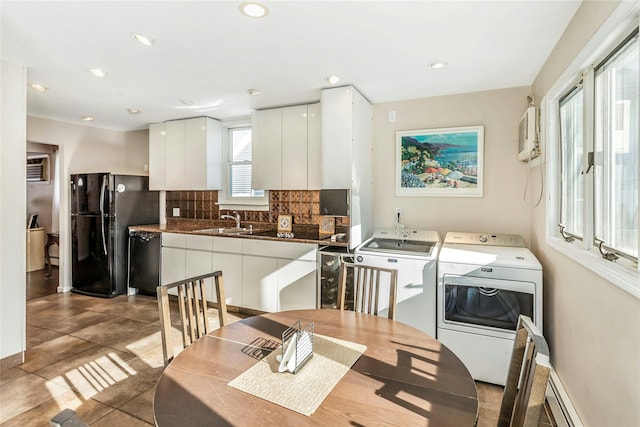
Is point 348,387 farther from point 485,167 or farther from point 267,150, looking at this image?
point 267,150

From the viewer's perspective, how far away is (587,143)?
1.81 m

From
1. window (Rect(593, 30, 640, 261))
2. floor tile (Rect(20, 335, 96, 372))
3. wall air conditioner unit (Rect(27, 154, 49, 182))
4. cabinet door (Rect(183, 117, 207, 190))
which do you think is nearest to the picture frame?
cabinet door (Rect(183, 117, 207, 190))

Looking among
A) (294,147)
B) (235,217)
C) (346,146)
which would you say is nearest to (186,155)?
(235,217)

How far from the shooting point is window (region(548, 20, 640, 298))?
1.41m

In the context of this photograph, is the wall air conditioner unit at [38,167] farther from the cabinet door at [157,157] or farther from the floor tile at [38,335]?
the floor tile at [38,335]

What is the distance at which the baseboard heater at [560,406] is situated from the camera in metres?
1.84

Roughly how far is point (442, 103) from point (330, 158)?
1328mm

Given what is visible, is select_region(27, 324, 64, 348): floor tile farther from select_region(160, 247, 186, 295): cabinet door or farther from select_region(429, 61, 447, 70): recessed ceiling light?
select_region(429, 61, 447, 70): recessed ceiling light

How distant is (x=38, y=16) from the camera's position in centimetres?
199

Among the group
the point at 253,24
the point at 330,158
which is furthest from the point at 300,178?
the point at 253,24

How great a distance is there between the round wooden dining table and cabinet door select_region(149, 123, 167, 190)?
3816mm

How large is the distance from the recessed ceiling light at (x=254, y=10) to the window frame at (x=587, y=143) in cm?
168

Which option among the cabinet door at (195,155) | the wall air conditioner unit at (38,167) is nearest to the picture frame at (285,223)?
the cabinet door at (195,155)

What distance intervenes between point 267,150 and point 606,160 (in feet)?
10.2
